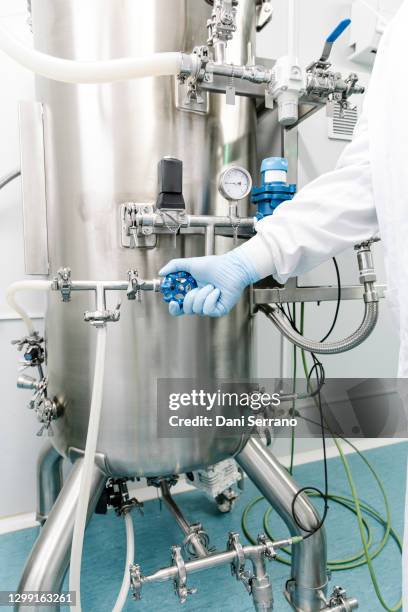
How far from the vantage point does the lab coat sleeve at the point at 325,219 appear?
0.65 meters

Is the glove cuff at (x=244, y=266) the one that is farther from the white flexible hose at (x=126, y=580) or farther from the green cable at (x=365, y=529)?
the green cable at (x=365, y=529)

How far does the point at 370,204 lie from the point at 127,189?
441mm

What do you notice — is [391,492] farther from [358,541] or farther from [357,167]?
[357,167]

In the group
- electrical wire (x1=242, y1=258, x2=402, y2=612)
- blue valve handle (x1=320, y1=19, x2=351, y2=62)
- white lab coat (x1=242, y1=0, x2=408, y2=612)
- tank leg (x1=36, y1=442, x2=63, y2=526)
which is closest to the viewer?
white lab coat (x1=242, y1=0, x2=408, y2=612)

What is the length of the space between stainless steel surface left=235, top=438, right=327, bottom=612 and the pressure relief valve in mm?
593

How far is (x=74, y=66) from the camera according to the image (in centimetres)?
63

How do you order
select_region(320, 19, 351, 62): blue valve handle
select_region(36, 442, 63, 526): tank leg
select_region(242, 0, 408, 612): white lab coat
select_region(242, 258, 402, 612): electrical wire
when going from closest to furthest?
select_region(242, 0, 408, 612): white lab coat
select_region(320, 19, 351, 62): blue valve handle
select_region(242, 258, 402, 612): electrical wire
select_region(36, 442, 63, 526): tank leg

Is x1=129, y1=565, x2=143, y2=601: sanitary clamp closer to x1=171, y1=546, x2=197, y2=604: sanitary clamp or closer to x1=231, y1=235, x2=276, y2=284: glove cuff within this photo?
x1=171, y1=546, x2=197, y2=604: sanitary clamp

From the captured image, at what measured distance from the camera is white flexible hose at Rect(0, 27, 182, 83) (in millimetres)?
631

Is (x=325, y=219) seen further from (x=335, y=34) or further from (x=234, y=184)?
(x=335, y=34)

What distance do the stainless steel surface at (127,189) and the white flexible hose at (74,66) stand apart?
90 millimetres

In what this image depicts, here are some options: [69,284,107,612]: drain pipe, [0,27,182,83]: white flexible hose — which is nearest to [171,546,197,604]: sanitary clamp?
[69,284,107,612]: drain pipe

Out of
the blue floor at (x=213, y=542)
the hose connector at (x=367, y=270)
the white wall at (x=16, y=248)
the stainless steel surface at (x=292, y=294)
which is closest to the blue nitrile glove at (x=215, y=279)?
the stainless steel surface at (x=292, y=294)

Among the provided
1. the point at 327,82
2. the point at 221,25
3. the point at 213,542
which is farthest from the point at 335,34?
the point at 213,542
